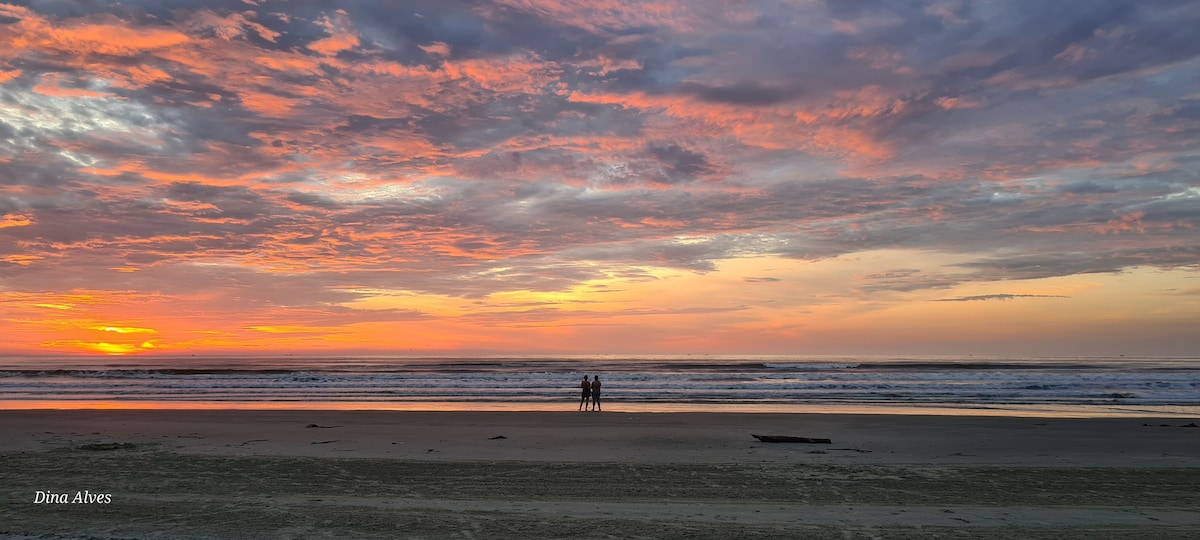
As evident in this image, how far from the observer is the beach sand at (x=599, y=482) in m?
8.79

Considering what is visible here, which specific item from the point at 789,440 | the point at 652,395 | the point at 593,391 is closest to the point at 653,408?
the point at 593,391

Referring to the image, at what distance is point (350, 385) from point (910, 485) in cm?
4271

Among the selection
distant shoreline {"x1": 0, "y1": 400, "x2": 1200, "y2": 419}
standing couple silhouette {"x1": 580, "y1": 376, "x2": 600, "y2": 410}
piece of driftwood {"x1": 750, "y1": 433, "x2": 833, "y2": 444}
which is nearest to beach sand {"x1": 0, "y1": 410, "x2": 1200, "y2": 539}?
piece of driftwood {"x1": 750, "y1": 433, "x2": 833, "y2": 444}

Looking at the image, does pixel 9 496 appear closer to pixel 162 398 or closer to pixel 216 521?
pixel 216 521

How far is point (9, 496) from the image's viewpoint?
1039cm

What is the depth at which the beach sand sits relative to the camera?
8789 millimetres

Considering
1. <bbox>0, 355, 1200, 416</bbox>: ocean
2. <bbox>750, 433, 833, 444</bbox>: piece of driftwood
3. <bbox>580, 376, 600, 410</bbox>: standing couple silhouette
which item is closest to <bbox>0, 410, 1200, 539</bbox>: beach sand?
<bbox>750, 433, 833, 444</bbox>: piece of driftwood

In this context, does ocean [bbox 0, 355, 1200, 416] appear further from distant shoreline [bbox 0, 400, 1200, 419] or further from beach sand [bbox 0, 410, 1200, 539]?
beach sand [bbox 0, 410, 1200, 539]

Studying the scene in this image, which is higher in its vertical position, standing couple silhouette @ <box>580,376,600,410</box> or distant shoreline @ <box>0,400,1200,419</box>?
standing couple silhouette @ <box>580,376,600,410</box>

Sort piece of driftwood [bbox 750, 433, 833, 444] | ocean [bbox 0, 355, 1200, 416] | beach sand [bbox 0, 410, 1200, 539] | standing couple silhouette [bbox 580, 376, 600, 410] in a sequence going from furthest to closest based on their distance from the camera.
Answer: ocean [bbox 0, 355, 1200, 416] < standing couple silhouette [bbox 580, 376, 600, 410] < piece of driftwood [bbox 750, 433, 833, 444] < beach sand [bbox 0, 410, 1200, 539]

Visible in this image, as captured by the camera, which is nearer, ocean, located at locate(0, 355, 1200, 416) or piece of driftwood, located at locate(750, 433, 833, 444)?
piece of driftwood, located at locate(750, 433, 833, 444)

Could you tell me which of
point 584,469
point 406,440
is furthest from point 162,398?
point 584,469

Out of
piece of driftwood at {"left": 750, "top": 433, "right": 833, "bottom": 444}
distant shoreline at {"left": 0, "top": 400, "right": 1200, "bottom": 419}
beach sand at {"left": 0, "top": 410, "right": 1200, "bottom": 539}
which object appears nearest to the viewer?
beach sand at {"left": 0, "top": 410, "right": 1200, "bottom": 539}

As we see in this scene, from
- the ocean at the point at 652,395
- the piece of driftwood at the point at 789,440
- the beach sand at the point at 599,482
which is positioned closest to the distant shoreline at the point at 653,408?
the ocean at the point at 652,395
